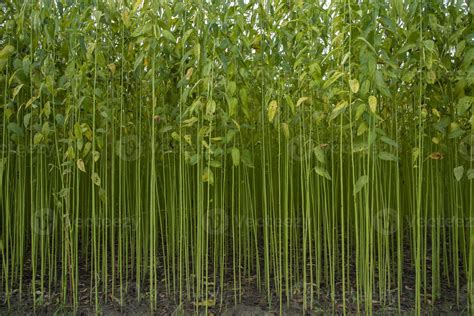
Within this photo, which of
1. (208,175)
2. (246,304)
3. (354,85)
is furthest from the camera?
(246,304)

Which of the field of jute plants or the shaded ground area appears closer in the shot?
the field of jute plants

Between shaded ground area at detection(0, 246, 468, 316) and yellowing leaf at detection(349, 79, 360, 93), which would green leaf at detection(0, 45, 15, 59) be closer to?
shaded ground area at detection(0, 246, 468, 316)

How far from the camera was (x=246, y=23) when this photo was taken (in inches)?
75.7

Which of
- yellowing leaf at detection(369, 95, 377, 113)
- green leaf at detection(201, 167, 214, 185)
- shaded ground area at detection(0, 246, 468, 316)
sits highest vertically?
yellowing leaf at detection(369, 95, 377, 113)

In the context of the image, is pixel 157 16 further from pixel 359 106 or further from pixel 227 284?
pixel 227 284

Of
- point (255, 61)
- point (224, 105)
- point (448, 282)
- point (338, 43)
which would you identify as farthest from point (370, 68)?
point (448, 282)

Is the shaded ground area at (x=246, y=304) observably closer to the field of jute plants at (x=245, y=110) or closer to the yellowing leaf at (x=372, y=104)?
the field of jute plants at (x=245, y=110)

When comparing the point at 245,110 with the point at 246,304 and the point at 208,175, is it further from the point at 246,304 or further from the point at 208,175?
the point at 246,304

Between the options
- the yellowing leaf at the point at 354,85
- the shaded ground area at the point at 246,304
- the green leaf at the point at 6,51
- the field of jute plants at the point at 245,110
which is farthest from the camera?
the shaded ground area at the point at 246,304

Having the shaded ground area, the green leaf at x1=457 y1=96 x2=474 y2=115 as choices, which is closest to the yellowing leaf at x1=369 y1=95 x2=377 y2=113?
Result: the green leaf at x1=457 y1=96 x2=474 y2=115

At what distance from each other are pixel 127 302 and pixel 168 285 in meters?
0.21

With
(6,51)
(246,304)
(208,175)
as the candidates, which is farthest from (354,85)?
(6,51)

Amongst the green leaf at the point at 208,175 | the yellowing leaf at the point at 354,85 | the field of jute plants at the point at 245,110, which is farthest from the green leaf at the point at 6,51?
the yellowing leaf at the point at 354,85

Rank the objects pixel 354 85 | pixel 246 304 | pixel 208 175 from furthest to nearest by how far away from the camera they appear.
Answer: pixel 246 304
pixel 208 175
pixel 354 85
